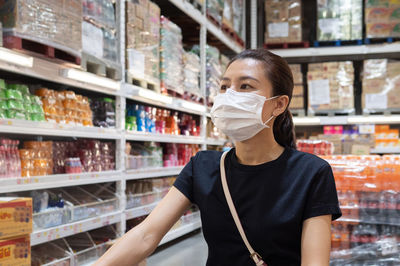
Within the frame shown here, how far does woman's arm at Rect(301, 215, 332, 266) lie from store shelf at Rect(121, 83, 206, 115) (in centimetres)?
342

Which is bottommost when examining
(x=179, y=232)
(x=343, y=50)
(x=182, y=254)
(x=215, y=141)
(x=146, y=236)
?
(x=182, y=254)

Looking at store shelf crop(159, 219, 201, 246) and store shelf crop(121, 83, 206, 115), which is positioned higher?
store shelf crop(121, 83, 206, 115)

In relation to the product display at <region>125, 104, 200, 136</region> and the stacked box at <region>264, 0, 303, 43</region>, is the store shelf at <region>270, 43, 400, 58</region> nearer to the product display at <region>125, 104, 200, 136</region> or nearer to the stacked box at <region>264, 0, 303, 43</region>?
the stacked box at <region>264, 0, 303, 43</region>

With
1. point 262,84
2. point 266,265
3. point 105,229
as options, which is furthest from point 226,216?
point 105,229

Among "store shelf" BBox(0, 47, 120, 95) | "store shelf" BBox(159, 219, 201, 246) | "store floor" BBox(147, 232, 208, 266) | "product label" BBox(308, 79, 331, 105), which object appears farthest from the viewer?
"product label" BBox(308, 79, 331, 105)

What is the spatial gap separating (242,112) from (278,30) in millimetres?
7493

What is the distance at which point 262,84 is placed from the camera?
5.42ft

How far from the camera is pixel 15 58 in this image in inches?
120

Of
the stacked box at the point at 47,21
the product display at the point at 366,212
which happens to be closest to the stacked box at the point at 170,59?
the stacked box at the point at 47,21

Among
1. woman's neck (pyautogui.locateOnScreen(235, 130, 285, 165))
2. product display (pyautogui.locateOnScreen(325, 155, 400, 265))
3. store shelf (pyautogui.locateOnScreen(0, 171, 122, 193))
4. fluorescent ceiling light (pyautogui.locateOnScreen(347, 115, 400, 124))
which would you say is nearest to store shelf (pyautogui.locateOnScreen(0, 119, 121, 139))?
store shelf (pyautogui.locateOnScreen(0, 171, 122, 193))

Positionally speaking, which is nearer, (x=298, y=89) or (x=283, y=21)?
(x=298, y=89)

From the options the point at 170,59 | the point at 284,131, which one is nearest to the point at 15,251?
the point at 284,131

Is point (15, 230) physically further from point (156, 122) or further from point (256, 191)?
point (156, 122)

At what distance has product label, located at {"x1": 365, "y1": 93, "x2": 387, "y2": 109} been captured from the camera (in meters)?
8.32
